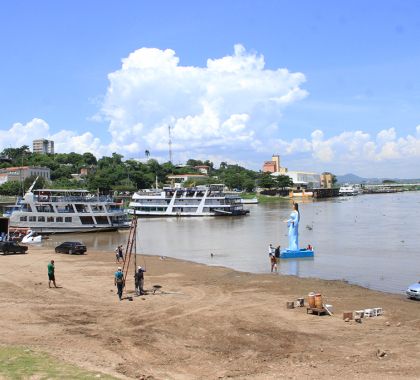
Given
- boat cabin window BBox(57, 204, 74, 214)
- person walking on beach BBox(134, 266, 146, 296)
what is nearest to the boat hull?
boat cabin window BBox(57, 204, 74, 214)

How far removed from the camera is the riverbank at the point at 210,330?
51.6 feet

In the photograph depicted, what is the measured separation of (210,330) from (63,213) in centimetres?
6253

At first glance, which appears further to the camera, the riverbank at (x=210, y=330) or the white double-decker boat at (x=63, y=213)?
the white double-decker boat at (x=63, y=213)

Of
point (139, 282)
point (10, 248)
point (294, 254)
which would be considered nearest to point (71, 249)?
point (10, 248)

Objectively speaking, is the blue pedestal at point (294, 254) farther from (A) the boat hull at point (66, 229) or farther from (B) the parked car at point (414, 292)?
(A) the boat hull at point (66, 229)

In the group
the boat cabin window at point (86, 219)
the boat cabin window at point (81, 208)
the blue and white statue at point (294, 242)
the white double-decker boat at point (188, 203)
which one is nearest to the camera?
the blue and white statue at point (294, 242)

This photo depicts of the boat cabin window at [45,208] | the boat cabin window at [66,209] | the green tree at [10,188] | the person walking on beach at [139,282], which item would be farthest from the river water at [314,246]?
the green tree at [10,188]

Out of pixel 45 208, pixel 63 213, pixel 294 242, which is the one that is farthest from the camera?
pixel 63 213

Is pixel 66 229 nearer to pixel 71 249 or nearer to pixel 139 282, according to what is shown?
pixel 71 249

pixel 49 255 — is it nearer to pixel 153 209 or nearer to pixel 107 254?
pixel 107 254

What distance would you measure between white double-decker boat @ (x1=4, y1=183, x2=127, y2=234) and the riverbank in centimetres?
4664

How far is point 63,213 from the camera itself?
78.9 m

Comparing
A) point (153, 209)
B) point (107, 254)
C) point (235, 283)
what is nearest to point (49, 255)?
point (107, 254)

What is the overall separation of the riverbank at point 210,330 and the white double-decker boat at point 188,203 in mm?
84824
